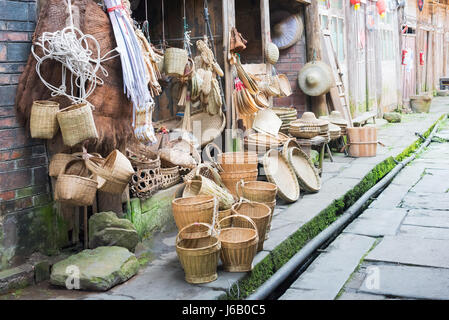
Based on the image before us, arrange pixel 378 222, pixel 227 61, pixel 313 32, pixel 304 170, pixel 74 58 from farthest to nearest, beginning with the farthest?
pixel 313 32, pixel 304 170, pixel 227 61, pixel 378 222, pixel 74 58

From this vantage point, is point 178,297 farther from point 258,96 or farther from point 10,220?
point 258,96

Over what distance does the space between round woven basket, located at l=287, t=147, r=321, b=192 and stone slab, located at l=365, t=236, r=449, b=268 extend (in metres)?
1.45

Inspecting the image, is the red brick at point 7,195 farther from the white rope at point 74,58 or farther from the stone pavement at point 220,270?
the white rope at point 74,58

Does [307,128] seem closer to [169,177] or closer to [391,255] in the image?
[169,177]

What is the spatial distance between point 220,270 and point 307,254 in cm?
100

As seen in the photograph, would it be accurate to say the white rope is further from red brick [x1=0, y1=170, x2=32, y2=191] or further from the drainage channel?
the drainage channel

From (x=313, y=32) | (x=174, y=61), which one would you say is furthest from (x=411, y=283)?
(x=313, y=32)

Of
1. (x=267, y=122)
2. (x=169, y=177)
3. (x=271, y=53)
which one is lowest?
(x=169, y=177)

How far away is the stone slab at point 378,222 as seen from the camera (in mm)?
5777

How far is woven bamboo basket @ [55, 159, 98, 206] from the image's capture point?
13.3 ft

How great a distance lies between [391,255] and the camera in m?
5.00

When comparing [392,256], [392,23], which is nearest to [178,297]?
[392,256]

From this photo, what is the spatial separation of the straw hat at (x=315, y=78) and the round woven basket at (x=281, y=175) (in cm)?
298

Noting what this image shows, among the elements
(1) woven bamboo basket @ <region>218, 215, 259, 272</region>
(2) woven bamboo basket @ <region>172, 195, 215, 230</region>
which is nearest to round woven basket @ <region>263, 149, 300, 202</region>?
(2) woven bamboo basket @ <region>172, 195, 215, 230</region>
